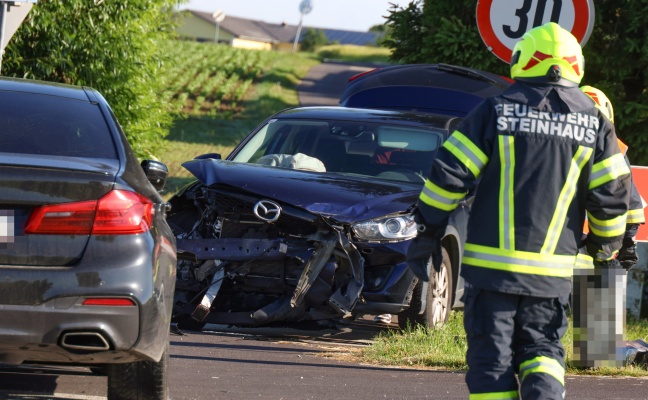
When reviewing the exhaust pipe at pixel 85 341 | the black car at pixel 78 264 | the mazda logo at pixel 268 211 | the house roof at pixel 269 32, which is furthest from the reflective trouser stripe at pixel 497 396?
the house roof at pixel 269 32

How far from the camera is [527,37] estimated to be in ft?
15.4

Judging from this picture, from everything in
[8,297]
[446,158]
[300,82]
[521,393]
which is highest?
[446,158]

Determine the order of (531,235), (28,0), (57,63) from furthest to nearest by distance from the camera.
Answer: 1. (57,63)
2. (28,0)
3. (531,235)

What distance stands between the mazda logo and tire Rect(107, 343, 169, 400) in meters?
2.20

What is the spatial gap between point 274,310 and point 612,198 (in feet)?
10.7

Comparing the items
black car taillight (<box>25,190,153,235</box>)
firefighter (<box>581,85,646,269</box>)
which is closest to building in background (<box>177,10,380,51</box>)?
firefighter (<box>581,85,646,269</box>)

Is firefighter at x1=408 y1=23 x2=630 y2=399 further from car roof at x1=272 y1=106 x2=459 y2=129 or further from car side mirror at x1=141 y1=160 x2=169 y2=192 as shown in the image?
car roof at x1=272 y1=106 x2=459 y2=129

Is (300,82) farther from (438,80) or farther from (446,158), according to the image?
(446,158)

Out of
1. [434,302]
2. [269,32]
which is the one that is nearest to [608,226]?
[434,302]

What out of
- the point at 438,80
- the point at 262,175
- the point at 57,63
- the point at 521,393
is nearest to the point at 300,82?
the point at 57,63

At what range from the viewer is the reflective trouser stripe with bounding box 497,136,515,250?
4.57 meters

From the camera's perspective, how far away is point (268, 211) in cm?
742

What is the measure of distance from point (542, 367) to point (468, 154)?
0.85 meters

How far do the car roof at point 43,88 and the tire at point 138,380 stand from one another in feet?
4.71
